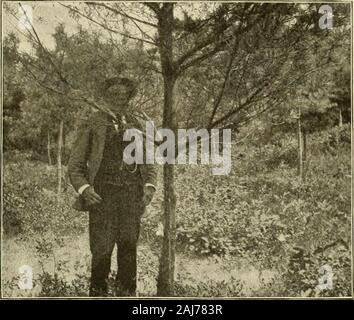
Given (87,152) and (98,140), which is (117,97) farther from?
(87,152)

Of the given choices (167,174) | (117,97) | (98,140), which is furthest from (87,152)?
(167,174)

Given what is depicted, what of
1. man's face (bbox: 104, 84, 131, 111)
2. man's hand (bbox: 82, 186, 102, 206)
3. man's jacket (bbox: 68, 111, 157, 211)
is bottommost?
man's hand (bbox: 82, 186, 102, 206)

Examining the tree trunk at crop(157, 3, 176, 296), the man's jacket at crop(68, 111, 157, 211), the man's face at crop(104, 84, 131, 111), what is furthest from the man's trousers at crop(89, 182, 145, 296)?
the man's face at crop(104, 84, 131, 111)

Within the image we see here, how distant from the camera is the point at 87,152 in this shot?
4527 millimetres

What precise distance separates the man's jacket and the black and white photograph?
0.04 ft

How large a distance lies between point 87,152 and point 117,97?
0.52 meters

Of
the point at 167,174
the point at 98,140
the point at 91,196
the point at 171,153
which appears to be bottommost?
the point at 91,196

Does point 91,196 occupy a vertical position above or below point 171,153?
below

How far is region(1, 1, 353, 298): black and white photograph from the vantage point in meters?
4.53

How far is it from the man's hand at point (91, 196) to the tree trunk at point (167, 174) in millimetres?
562

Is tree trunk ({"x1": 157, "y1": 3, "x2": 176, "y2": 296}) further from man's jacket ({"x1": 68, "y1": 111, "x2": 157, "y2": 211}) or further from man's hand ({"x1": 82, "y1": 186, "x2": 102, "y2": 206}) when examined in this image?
man's hand ({"x1": 82, "y1": 186, "x2": 102, "y2": 206})
